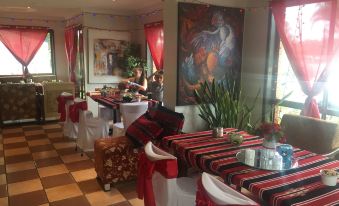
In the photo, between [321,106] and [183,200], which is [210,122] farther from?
[183,200]

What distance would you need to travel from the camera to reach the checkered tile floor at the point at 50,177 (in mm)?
2783

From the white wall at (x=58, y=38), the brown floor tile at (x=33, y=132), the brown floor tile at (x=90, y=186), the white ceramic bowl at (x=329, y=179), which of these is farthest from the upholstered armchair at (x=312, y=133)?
the white wall at (x=58, y=38)

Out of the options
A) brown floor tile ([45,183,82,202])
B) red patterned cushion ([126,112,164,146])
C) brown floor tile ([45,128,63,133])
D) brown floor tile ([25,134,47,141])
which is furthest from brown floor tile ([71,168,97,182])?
brown floor tile ([45,128,63,133])

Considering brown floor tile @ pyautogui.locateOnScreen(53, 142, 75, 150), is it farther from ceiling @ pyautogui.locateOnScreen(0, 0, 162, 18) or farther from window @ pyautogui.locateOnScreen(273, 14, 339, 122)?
window @ pyautogui.locateOnScreen(273, 14, 339, 122)

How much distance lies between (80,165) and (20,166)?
2.48ft

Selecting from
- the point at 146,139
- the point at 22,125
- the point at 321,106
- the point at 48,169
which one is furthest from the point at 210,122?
the point at 22,125

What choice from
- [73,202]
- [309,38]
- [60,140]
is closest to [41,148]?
[60,140]

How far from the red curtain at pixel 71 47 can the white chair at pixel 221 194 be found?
6013mm

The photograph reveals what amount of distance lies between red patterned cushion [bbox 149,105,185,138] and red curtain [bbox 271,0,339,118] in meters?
1.48

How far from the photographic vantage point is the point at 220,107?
3.31 metres

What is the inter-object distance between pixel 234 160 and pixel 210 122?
1.51 m

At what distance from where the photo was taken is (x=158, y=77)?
4.75m

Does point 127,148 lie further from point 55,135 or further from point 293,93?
point 55,135

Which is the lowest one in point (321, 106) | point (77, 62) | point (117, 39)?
point (321, 106)
